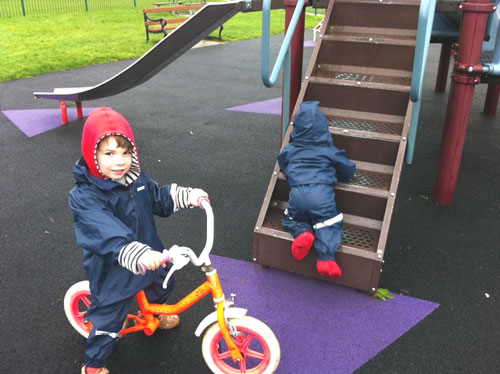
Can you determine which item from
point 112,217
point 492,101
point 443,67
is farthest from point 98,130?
point 443,67

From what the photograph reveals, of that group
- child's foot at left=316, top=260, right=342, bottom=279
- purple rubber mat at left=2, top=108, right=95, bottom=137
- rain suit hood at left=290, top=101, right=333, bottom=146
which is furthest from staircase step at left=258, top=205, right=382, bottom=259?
purple rubber mat at left=2, top=108, right=95, bottom=137

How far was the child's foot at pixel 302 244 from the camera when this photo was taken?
2734 mm

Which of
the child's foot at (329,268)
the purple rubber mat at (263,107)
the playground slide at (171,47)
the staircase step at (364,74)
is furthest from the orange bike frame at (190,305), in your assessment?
the purple rubber mat at (263,107)

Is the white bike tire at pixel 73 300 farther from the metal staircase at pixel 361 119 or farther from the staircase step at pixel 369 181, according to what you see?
the staircase step at pixel 369 181

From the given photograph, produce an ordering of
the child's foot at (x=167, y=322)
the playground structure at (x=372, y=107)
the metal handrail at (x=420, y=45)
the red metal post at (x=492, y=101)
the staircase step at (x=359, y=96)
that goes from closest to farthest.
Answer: the child's foot at (x=167, y=322) → the metal handrail at (x=420, y=45) → the playground structure at (x=372, y=107) → the staircase step at (x=359, y=96) → the red metal post at (x=492, y=101)

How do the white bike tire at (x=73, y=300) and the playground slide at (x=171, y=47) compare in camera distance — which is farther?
the playground slide at (x=171, y=47)

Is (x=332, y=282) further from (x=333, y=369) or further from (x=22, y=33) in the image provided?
(x=22, y=33)

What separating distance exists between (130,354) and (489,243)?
2632 mm

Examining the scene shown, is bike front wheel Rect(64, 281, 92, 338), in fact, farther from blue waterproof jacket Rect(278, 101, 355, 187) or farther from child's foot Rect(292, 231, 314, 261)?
blue waterproof jacket Rect(278, 101, 355, 187)

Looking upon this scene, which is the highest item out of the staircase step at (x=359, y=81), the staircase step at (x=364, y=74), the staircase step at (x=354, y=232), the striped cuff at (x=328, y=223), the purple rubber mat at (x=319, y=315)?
the staircase step at (x=364, y=74)

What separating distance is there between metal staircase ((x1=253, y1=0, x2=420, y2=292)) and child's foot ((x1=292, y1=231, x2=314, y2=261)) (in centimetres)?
12

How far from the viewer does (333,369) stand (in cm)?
229

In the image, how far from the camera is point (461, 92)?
11.7 feet

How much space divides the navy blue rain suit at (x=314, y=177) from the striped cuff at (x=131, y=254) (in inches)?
51.0
